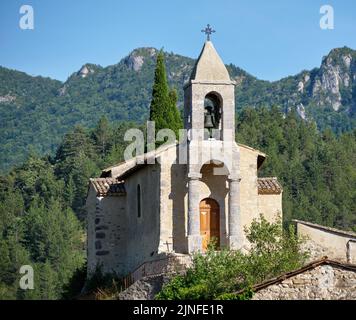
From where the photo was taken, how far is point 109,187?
1644 inches

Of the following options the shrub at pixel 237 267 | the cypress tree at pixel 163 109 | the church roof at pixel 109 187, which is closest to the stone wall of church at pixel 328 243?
the shrub at pixel 237 267

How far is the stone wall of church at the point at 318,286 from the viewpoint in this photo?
25.3 m

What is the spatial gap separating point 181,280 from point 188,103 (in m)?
7.65

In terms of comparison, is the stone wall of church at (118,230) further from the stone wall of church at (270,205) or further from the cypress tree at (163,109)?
the cypress tree at (163,109)

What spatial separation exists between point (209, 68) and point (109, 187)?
7.60 meters

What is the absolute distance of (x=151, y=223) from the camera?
3728cm

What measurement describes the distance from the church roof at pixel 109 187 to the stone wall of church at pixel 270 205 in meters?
5.62

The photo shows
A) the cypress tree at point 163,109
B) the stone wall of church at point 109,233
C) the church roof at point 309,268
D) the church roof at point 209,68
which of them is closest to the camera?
the church roof at point 309,268

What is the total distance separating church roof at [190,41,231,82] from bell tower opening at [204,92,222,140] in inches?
25.1

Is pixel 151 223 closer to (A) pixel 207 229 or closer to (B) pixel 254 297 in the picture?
(A) pixel 207 229

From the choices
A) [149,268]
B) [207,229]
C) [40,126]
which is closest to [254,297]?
[149,268]

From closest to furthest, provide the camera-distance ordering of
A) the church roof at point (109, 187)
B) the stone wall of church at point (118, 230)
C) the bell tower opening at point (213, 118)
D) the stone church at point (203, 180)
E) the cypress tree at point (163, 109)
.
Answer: the stone church at point (203, 180) < the bell tower opening at point (213, 118) < the stone wall of church at point (118, 230) < the church roof at point (109, 187) < the cypress tree at point (163, 109)

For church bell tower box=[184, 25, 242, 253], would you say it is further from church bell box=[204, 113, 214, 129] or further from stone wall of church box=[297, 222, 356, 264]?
stone wall of church box=[297, 222, 356, 264]
